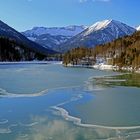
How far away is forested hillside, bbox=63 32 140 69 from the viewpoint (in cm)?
11631

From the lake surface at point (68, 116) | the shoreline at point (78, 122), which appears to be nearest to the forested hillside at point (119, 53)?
the lake surface at point (68, 116)

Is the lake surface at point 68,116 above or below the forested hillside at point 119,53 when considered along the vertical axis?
below

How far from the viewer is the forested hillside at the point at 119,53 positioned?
382 ft

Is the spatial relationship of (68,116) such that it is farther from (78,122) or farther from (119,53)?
(119,53)

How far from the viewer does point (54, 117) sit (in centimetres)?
Answer: 2562

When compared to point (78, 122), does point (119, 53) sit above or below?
above

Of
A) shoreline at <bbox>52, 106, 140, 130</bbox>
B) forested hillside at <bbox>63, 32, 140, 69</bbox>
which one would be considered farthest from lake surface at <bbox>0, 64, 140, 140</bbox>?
forested hillside at <bbox>63, 32, 140, 69</bbox>

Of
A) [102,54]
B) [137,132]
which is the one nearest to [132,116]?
[137,132]

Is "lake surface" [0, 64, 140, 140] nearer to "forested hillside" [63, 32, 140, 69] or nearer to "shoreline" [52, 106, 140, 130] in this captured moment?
"shoreline" [52, 106, 140, 130]

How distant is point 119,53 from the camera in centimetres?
13775

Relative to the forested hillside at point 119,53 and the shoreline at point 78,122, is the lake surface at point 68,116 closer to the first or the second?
the shoreline at point 78,122

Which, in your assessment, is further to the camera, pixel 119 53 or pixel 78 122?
pixel 119 53

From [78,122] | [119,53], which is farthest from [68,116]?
[119,53]

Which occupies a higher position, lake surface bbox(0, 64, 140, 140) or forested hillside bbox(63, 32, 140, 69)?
forested hillside bbox(63, 32, 140, 69)
